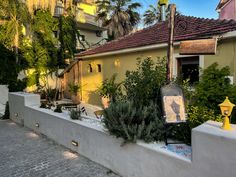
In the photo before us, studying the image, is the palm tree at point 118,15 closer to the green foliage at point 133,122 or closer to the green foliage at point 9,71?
the green foliage at point 9,71

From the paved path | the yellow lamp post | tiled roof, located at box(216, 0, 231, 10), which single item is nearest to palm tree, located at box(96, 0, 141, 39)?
tiled roof, located at box(216, 0, 231, 10)

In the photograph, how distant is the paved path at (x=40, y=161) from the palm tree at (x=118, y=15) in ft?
59.4

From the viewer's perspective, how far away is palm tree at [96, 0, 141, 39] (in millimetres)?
23391

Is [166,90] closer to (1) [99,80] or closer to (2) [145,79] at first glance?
(2) [145,79]

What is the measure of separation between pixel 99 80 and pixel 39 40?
6.62 metres

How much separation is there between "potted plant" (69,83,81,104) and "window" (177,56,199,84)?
282 inches

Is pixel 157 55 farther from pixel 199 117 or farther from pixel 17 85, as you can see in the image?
pixel 17 85

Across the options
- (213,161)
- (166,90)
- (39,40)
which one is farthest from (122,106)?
(39,40)

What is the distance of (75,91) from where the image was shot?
47.8ft

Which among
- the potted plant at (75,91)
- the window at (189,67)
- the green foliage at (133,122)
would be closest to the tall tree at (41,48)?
the potted plant at (75,91)

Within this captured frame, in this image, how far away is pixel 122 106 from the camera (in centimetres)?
465

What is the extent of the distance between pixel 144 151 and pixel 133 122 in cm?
64

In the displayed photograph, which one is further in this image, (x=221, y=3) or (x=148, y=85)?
(x=221, y=3)

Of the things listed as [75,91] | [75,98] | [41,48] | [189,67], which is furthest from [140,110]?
[41,48]
